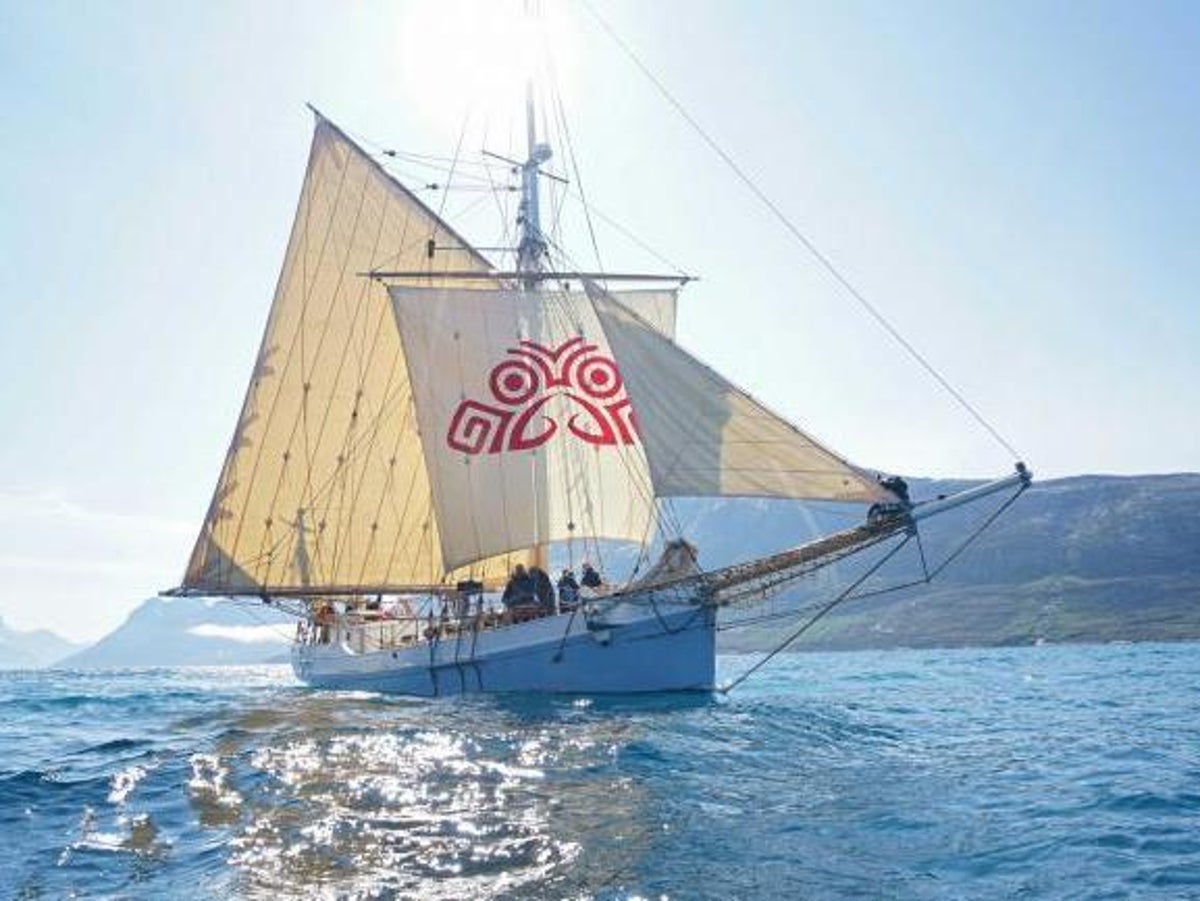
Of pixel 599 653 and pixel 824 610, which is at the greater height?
pixel 824 610

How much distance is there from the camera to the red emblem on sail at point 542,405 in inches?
1586

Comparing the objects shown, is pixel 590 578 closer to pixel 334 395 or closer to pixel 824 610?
pixel 824 610

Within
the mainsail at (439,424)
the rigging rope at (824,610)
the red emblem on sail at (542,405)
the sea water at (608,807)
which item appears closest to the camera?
the sea water at (608,807)

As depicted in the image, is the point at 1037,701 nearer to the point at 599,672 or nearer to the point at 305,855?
the point at 599,672

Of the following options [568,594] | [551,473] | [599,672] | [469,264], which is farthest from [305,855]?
[469,264]

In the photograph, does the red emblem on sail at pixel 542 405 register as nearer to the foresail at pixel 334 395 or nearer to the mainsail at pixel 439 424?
the mainsail at pixel 439 424

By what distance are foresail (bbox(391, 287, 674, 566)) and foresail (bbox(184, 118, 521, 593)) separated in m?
7.01

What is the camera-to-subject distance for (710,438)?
31469mm

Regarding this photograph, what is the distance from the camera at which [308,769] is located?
68.0ft

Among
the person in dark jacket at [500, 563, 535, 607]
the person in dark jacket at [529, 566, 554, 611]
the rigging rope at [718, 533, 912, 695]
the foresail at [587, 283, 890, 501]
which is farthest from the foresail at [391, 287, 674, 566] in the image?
the rigging rope at [718, 533, 912, 695]

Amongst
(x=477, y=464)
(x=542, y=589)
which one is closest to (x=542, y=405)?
(x=477, y=464)

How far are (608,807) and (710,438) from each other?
16.3 m

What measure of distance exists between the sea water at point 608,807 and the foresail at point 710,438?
6.97 metres

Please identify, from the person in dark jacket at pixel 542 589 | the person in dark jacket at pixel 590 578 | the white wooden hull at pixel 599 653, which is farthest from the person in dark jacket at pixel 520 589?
the person in dark jacket at pixel 590 578
